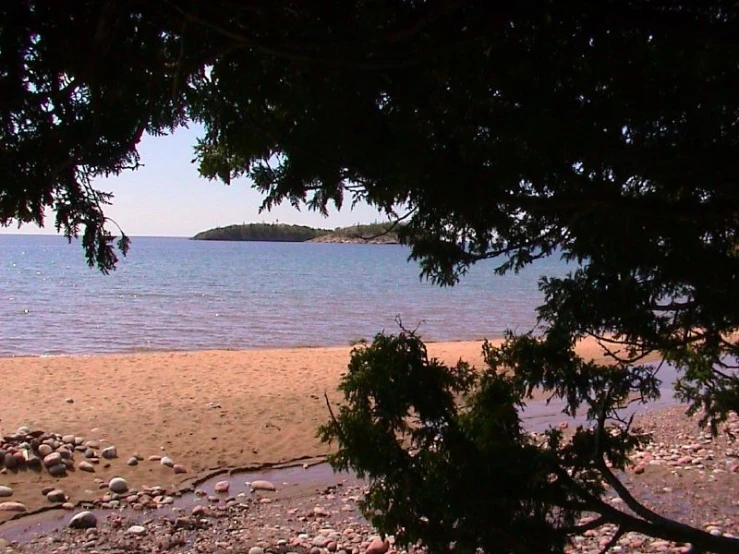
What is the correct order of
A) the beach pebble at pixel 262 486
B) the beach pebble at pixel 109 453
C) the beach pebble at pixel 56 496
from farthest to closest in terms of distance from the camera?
the beach pebble at pixel 109 453 → the beach pebble at pixel 262 486 → the beach pebble at pixel 56 496

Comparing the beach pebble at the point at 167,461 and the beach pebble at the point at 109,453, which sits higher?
the beach pebble at the point at 109,453

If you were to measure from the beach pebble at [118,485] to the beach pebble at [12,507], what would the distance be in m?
0.85

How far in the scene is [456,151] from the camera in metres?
2.71

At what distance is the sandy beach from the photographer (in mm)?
7918

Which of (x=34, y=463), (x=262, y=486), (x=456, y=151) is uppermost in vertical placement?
(x=456, y=151)

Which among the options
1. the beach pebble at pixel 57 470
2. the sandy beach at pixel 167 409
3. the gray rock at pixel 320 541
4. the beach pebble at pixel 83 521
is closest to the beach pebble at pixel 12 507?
the sandy beach at pixel 167 409

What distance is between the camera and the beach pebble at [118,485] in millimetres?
7156

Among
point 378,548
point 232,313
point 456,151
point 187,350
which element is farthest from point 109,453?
point 232,313

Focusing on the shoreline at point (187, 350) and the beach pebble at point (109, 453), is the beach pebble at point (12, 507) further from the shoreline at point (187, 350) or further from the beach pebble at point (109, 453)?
the shoreline at point (187, 350)

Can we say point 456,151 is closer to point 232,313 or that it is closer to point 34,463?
point 34,463

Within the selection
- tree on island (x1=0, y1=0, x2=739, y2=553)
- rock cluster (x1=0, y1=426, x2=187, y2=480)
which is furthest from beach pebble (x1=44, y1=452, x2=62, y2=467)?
tree on island (x1=0, y1=0, x2=739, y2=553)

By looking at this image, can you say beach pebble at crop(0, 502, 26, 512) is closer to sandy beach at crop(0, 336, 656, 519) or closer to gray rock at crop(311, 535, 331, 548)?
sandy beach at crop(0, 336, 656, 519)

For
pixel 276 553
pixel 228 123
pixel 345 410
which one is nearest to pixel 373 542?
pixel 276 553

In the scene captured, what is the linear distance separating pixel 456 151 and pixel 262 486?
5682mm
